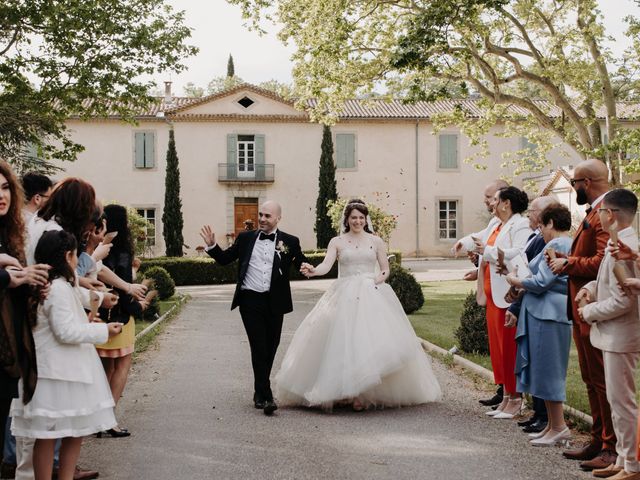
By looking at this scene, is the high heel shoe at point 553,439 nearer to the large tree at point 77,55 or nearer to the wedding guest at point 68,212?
the wedding guest at point 68,212

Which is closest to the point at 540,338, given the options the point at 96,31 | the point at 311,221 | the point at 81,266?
the point at 81,266

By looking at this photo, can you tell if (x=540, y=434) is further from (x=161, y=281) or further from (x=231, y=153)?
(x=231, y=153)

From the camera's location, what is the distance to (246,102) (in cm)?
4109

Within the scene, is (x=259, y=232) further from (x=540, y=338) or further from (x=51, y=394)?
(x=51, y=394)

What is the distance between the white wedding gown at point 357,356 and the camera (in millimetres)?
7543

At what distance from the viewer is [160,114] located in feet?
133

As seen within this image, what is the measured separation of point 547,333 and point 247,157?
117 ft

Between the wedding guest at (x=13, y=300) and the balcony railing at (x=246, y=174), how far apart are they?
3711 cm

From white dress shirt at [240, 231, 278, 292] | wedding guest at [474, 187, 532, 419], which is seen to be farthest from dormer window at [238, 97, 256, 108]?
wedding guest at [474, 187, 532, 419]

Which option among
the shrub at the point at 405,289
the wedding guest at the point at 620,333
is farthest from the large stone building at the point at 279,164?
the wedding guest at the point at 620,333

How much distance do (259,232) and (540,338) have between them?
3023 millimetres

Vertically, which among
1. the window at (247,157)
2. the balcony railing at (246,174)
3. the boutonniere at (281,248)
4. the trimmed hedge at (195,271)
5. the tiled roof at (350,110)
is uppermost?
the tiled roof at (350,110)

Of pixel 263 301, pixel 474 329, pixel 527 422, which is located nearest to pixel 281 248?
pixel 263 301

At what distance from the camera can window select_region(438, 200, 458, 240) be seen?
42594mm
